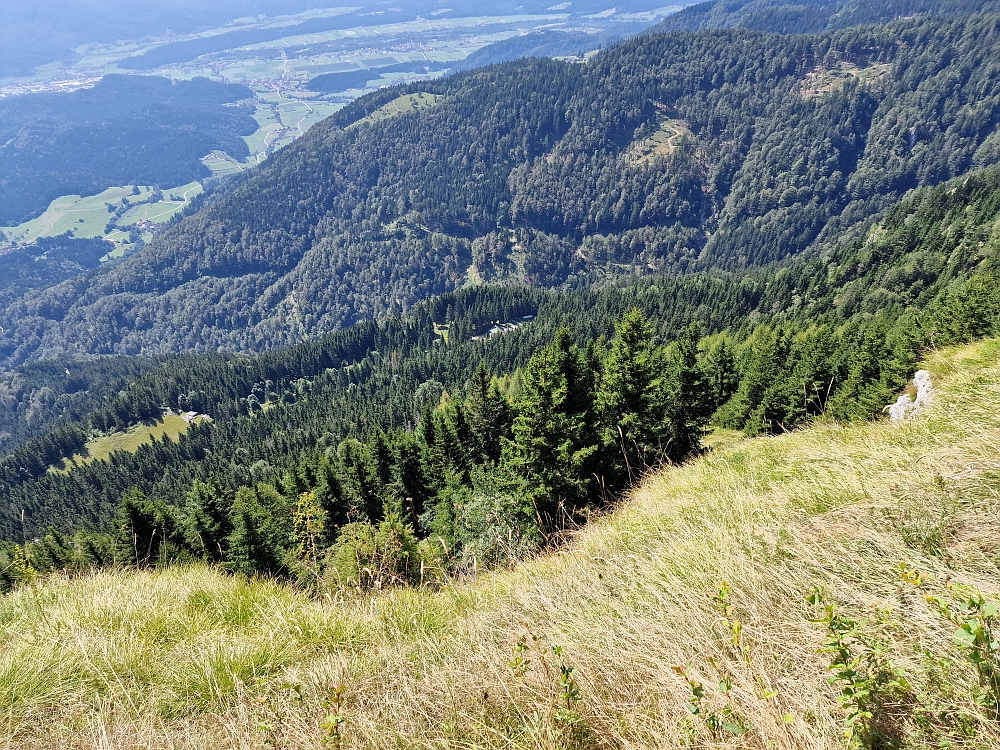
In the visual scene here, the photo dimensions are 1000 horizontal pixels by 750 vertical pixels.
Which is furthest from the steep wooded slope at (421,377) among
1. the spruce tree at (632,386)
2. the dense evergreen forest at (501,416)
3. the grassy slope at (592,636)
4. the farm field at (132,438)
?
the grassy slope at (592,636)

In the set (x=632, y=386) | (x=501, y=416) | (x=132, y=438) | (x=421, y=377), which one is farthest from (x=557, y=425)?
(x=132, y=438)

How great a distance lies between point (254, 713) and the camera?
4230 millimetres

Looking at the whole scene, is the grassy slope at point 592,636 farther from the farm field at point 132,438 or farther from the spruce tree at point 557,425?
the farm field at point 132,438

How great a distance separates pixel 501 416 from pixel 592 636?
4564 centimetres

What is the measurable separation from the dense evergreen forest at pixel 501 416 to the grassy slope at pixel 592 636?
1629 mm

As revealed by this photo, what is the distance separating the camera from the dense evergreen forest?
23156 mm

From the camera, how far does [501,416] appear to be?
50.0m

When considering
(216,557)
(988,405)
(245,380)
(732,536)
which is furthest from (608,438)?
(245,380)

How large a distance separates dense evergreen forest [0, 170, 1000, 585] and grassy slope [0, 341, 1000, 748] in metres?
1.63

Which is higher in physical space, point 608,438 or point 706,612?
A: point 706,612

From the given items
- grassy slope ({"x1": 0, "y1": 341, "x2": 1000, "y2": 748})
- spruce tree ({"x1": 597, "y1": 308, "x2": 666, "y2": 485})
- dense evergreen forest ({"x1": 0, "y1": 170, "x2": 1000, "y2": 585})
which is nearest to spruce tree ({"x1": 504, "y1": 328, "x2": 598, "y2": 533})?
dense evergreen forest ({"x1": 0, "y1": 170, "x2": 1000, "y2": 585})

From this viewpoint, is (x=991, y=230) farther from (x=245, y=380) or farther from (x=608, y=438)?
(x=245, y=380)

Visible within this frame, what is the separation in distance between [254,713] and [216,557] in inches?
1697

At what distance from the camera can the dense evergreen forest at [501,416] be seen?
23.2 meters
